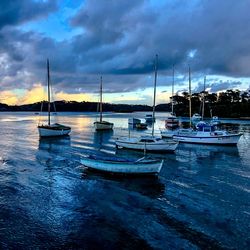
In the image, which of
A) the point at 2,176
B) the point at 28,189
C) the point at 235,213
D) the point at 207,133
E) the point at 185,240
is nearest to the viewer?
the point at 185,240

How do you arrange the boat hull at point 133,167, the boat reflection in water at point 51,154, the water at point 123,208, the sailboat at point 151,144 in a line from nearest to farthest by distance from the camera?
the water at point 123,208
the boat hull at point 133,167
the boat reflection in water at point 51,154
the sailboat at point 151,144

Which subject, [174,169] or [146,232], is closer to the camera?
[146,232]

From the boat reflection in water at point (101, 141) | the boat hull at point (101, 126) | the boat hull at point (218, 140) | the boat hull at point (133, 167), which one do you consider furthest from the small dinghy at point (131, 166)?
the boat hull at point (101, 126)

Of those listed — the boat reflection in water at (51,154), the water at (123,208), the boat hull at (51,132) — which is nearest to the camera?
the water at (123,208)

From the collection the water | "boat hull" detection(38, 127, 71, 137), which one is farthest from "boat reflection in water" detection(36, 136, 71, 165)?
"boat hull" detection(38, 127, 71, 137)

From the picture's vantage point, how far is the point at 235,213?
67.3ft

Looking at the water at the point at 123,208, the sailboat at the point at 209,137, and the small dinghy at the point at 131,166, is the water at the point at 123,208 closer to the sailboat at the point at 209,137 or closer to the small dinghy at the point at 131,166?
the small dinghy at the point at 131,166

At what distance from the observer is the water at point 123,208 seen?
53.9ft

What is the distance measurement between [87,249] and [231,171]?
23164 mm

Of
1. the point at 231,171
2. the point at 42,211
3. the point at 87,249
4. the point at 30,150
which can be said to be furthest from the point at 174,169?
the point at 30,150

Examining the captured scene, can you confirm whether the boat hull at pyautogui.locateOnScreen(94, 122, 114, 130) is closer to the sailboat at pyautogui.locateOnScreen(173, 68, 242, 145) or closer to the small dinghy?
the sailboat at pyautogui.locateOnScreen(173, 68, 242, 145)

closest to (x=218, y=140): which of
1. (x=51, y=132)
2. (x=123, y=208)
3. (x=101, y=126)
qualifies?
(x=51, y=132)

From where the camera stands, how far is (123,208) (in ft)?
69.4

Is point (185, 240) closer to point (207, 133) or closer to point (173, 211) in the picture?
point (173, 211)
